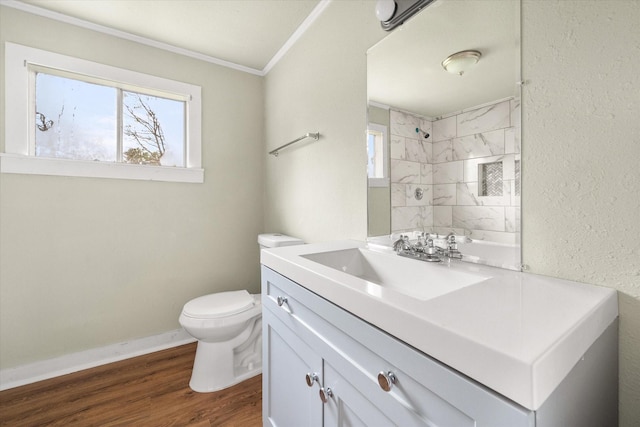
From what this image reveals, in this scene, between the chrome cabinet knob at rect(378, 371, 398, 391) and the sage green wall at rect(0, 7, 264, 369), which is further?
the sage green wall at rect(0, 7, 264, 369)

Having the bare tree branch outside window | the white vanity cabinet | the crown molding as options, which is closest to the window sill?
the bare tree branch outside window

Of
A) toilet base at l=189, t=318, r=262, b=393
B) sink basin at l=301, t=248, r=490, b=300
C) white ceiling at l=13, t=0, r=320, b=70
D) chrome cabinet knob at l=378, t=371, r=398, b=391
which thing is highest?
white ceiling at l=13, t=0, r=320, b=70

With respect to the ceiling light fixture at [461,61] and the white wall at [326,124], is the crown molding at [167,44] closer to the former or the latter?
the white wall at [326,124]

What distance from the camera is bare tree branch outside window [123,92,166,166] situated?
2062 millimetres

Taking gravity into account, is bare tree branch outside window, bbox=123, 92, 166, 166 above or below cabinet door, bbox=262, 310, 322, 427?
above

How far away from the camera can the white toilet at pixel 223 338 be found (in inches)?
62.3

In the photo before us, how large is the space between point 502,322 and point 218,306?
5.22 feet

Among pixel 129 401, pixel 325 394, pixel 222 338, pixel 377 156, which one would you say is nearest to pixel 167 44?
pixel 377 156

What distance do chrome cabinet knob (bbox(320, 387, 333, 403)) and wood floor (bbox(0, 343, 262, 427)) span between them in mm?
876

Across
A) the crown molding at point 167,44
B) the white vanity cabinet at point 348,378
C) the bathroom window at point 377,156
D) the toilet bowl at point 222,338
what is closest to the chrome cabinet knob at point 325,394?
the white vanity cabinet at point 348,378

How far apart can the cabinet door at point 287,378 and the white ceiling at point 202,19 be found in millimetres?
1771

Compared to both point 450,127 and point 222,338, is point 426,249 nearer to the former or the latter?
point 450,127

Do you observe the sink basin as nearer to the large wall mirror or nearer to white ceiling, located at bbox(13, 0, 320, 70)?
the large wall mirror

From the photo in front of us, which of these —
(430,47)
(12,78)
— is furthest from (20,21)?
(430,47)
